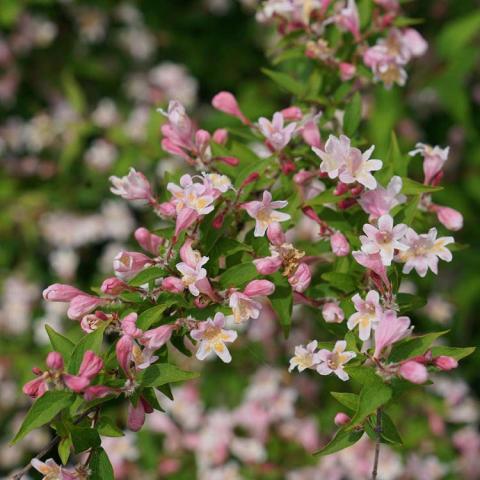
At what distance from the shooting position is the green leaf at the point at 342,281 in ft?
6.10

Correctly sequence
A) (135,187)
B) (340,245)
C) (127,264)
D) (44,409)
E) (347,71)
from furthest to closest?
(347,71)
(135,187)
(340,245)
(127,264)
(44,409)

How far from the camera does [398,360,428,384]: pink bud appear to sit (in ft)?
5.24

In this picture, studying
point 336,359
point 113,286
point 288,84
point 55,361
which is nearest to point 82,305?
point 113,286

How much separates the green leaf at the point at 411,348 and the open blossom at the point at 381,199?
30 centimetres

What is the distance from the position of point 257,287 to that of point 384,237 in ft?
0.94

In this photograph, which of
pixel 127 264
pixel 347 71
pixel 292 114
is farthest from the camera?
pixel 347 71

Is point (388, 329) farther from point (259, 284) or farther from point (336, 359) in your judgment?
point (259, 284)

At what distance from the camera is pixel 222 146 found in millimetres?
2146

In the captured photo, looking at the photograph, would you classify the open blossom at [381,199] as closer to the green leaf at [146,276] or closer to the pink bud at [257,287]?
the pink bud at [257,287]

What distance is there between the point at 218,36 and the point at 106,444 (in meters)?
2.31

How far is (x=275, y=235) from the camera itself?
71.1 inches

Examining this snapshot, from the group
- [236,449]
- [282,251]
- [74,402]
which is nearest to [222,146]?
[282,251]

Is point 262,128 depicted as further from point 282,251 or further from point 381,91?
point 381,91

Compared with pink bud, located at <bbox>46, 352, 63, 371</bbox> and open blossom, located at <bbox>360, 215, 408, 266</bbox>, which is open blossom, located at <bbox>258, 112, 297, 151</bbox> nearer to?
open blossom, located at <bbox>360, 215, 408, 266</bbox>
